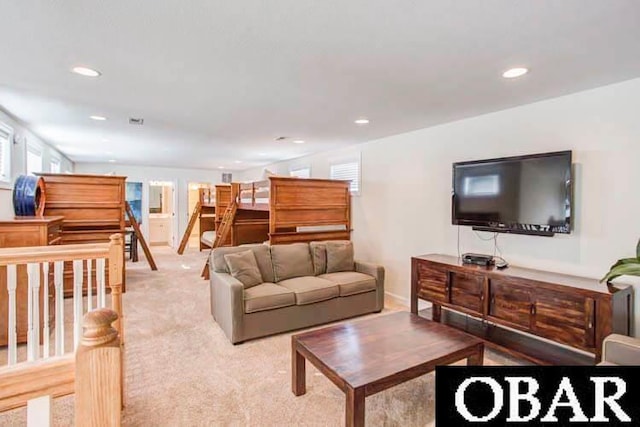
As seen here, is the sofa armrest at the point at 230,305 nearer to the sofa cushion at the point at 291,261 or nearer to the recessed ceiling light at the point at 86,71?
the sofa cushion at the point at 291,261

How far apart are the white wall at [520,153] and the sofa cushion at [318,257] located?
1.11 meters

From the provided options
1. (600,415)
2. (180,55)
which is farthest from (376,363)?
(180,55)

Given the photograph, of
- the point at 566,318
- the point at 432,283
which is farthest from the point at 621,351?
the point at 432,283

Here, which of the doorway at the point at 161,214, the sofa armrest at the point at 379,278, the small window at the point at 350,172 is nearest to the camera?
the sofa armrest at the point at 379,278

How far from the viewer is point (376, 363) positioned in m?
2.10

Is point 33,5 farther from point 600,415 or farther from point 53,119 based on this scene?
point 600,415

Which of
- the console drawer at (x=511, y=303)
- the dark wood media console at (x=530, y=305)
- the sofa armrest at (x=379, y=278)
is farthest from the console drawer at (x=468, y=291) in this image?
the sofa armrest at (x=379, y=278)

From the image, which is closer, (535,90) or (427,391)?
(427,391)

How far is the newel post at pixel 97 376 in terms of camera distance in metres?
0.79

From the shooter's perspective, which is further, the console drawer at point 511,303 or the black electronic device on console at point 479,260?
the black electronic device on console at point 479,260

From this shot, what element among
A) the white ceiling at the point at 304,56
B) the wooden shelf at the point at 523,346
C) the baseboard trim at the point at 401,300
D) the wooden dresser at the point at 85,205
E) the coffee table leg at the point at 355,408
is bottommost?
the baseboard trim at the point at 401,300

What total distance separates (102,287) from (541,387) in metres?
2.89

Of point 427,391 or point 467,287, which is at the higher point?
point 467,287

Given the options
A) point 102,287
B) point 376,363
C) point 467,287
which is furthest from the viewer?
point 467,287
